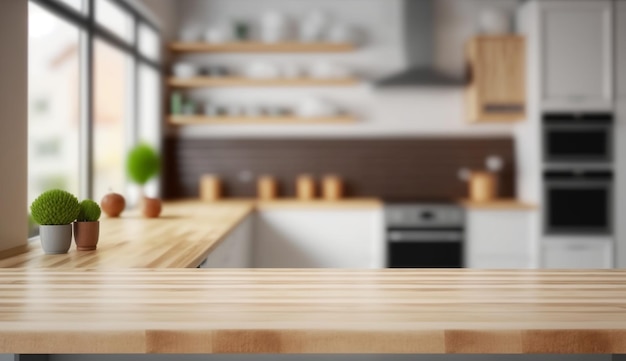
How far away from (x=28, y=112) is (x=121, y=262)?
34.7 inches

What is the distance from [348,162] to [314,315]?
420 centimetres

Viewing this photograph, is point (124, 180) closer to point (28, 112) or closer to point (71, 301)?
point (28, 112)

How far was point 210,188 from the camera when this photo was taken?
211 inches

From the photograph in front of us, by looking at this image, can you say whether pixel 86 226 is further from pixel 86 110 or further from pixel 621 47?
pixel 621 47

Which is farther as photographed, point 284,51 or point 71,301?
point 284,51

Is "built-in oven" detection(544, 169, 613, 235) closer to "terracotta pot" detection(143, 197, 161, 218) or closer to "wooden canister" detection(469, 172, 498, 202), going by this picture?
"wooden canister" detection(469, 172, 498, 202)

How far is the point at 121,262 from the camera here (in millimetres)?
2092

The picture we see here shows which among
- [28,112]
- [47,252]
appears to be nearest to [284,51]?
[28,112]

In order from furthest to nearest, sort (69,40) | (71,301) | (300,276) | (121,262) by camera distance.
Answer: (69,40) < (121,262) < (300,276) < (71,301)

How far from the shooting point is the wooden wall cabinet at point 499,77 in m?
4.94

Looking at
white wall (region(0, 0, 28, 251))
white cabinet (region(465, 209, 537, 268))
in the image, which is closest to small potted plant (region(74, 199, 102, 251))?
white wall (region(0, 0, 28, 251))

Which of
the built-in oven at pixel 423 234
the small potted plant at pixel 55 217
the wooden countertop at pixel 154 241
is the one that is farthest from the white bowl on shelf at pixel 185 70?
the small potted plant at pixel 55 217

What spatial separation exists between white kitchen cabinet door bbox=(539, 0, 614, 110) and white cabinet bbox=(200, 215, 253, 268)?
227cm

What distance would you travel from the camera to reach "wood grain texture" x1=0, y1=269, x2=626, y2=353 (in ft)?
4.03
